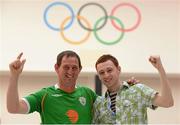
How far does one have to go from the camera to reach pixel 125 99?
6.08 ft

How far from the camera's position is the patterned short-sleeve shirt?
1.80m

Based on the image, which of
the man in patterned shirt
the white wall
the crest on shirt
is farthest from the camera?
the white wall

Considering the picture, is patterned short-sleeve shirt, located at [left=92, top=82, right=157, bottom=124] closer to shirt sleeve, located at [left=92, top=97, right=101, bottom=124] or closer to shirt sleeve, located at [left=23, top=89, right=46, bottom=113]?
shirt sleeve, located at [left=92, top=97, right=101, bottom=124]

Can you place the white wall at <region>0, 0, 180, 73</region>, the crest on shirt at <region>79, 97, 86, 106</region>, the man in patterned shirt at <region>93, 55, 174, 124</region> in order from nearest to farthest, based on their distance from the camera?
the man in patterned shirt at <region>93, 55, 174, 124</region> → the crest on shirt at <region>79, 97, 86, 106</region> → the white wall at <region>0, 0, 180, 73</region>

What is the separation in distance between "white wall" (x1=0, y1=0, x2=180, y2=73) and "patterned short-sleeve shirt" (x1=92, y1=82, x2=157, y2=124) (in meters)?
1.92

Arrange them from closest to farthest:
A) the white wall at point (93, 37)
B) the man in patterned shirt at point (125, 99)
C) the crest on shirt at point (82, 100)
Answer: the man in patterned shirt at point (125, 99)
the crest on shirt at point (82, 100)
the white wall at point (93, 37)

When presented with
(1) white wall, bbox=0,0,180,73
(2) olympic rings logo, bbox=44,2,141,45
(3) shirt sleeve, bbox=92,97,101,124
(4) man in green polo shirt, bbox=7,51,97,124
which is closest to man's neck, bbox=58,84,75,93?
(4) man in green polo shirt, bbox=7,51,97,124

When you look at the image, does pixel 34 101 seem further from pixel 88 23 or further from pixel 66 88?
pixel 88 23

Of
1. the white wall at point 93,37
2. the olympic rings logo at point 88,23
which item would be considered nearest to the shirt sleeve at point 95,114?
the white wall at point 93,37

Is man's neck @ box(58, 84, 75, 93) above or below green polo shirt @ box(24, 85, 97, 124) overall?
above

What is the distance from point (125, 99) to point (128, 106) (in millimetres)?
47

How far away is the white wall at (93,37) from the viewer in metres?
3.86

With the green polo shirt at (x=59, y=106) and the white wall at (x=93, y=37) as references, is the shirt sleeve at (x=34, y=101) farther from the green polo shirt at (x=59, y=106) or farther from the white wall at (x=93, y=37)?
the white wall at (x=93, y=37)

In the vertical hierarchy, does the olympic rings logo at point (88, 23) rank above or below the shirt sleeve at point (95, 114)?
above
